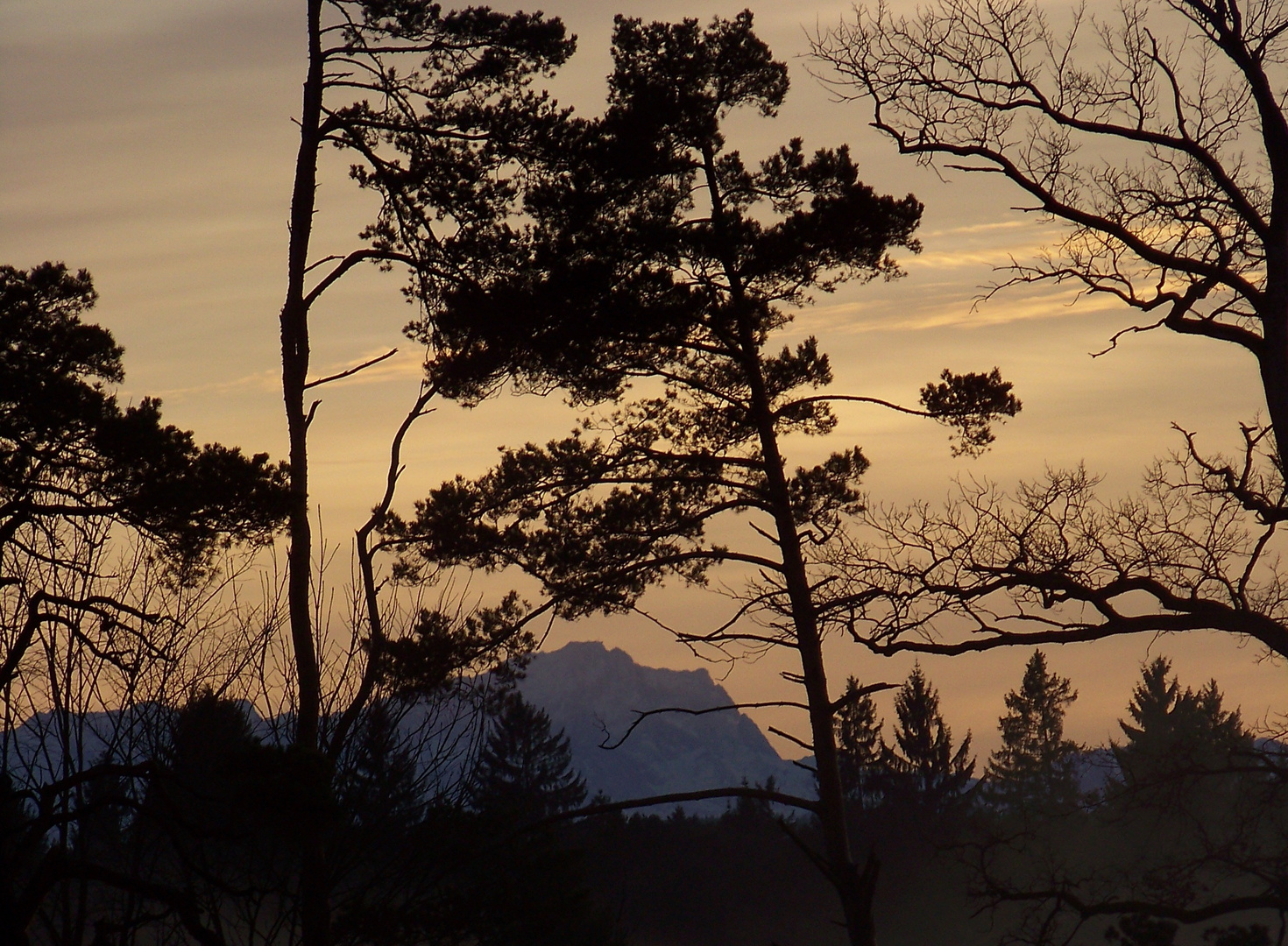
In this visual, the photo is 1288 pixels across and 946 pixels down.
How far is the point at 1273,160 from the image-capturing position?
10.7 m

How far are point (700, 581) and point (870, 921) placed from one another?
12.9 feet

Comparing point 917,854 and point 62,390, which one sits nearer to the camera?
point 62,390

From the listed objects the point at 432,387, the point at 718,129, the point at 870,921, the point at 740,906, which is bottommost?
the point at 740,906

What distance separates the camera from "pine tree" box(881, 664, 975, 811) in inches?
2176

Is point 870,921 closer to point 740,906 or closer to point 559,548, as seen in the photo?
point 559,548

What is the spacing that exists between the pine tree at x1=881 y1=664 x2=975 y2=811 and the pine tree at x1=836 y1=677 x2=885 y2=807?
0.85 m

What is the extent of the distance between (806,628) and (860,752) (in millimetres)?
47375

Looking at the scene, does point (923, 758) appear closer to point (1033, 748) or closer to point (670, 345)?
point (1033, 748)

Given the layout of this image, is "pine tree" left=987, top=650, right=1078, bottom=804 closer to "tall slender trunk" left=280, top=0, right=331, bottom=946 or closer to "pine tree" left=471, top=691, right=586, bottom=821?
"pine tree" left=471, top=691, right=586, bottom=821

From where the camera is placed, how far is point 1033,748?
220 ft

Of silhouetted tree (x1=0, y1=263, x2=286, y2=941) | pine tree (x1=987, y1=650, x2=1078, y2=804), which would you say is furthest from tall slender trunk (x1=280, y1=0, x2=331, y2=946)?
pine tree (x1=987, y1=650, x2=1078, y2=804)

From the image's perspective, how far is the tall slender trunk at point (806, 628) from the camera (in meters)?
11.5

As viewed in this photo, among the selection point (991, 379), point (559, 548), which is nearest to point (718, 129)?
point (991, 379)

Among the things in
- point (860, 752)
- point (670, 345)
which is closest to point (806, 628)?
point (670, 345)
